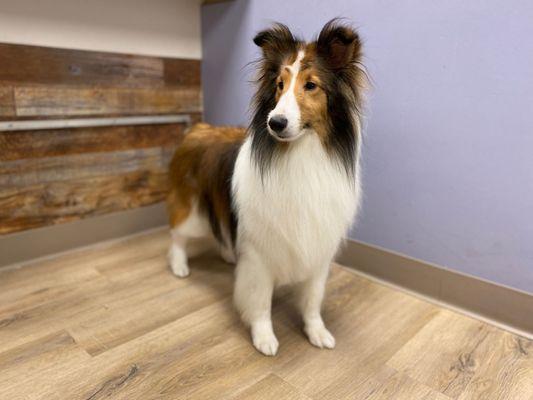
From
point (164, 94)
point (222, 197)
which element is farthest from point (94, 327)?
point (164, 94)

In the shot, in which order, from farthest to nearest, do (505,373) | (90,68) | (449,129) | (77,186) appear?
(77,186), (90,68), (449,129), (505,373)

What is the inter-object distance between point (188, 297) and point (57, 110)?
4.09ft

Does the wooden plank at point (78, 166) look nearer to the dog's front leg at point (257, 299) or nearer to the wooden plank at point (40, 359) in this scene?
the wooden plank at point (40, 359)

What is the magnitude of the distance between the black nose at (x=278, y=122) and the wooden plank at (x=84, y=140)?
1.50 m

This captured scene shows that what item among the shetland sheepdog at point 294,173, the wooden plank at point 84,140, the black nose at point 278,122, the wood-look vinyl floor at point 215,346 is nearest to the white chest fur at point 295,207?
the shetland sheepdog at point 294,173

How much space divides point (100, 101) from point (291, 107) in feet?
4.98

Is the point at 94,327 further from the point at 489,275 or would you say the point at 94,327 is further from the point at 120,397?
the point at 489,275

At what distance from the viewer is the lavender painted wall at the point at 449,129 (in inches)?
63.2

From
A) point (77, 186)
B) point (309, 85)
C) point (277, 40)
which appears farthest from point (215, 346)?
point (77, 186)

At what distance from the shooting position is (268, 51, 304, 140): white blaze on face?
1.26 metres

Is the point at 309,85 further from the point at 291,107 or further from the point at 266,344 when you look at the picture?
the point at 266,344

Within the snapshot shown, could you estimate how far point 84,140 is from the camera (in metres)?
2.33

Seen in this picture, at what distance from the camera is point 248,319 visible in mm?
1695

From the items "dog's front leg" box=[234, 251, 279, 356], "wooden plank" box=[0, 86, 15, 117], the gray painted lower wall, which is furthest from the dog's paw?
"wooden plank" box=[0, 86, 15, 117]
